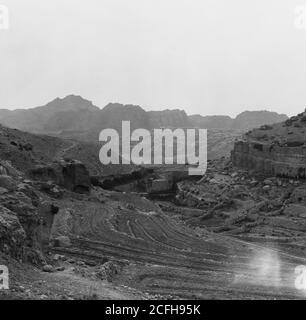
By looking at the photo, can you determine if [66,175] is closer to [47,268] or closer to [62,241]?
[62,241]

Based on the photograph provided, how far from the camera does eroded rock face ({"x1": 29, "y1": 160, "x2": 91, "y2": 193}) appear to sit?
1918 inches

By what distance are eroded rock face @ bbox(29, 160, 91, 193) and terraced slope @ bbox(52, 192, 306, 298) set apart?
5607 millimetres

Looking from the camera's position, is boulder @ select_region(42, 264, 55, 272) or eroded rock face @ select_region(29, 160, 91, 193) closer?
boulder @ select_region(42, 264, 55, 272)

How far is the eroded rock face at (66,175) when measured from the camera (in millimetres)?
48719

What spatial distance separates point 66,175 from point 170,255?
23386 millimetres

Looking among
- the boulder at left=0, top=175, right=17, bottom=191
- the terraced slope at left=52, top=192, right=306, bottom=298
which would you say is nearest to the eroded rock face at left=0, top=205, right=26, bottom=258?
the terraced slope at left=52, top=192, right=306, bottom=298

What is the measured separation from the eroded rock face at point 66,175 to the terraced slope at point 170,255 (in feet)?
18.4

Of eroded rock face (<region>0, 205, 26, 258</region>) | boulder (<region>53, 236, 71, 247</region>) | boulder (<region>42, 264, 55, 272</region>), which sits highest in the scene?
eroded rock face (<region>0, 205, 26, 258</region>)

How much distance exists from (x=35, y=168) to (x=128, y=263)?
934 inches

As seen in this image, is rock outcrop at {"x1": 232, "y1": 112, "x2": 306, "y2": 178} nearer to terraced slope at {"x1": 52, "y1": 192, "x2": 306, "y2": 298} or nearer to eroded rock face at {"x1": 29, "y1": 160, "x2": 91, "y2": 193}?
terraced slope at {"x1": 52, "y1": 192, "x2": 306, "y2": 298}

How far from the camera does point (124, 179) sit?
72688 millimetres

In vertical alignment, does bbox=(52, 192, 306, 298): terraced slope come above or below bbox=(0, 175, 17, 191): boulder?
below
